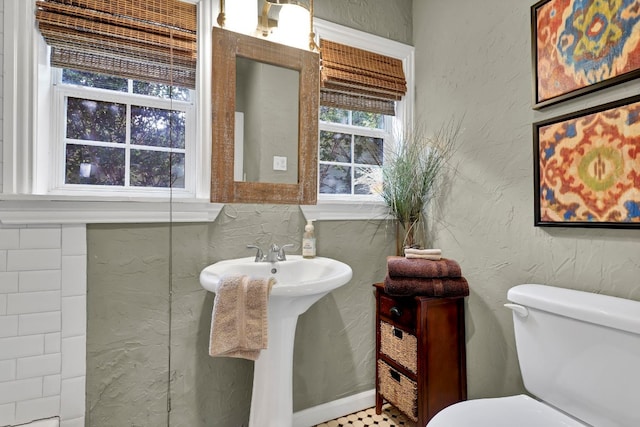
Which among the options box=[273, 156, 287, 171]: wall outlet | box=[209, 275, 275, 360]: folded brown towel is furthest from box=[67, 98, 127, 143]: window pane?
box=[209, 275, 275, 360]: folded brown towel

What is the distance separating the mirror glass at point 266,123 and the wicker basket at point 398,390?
105 cm

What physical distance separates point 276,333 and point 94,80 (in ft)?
4.18

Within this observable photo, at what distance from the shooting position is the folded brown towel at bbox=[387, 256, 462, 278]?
1.38 metres

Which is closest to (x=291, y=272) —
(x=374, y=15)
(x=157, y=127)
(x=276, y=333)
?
(x=276, y=333)

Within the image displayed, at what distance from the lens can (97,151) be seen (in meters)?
1.31

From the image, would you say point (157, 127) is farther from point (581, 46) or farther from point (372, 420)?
point (372, 420)

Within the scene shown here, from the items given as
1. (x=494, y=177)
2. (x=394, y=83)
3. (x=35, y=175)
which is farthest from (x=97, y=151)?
(x=494, y=177)

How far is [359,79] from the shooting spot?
68.3 inches

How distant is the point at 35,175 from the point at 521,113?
1.90 metres

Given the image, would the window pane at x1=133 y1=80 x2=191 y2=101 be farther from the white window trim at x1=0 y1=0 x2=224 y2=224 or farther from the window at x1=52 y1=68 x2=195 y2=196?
the white window trim at x1=0 y1=0 x2=224 y2=224

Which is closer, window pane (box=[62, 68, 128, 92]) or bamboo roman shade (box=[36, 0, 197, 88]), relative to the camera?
bamboo roman shade (box=[36, 0, 197, 88])

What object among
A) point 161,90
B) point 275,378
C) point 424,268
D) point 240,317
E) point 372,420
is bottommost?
point 372,420

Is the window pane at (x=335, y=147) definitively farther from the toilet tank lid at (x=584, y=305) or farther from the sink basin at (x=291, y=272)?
the toilet tank lid at (x=584, y=305)

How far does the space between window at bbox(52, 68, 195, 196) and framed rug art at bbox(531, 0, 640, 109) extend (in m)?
1.47
